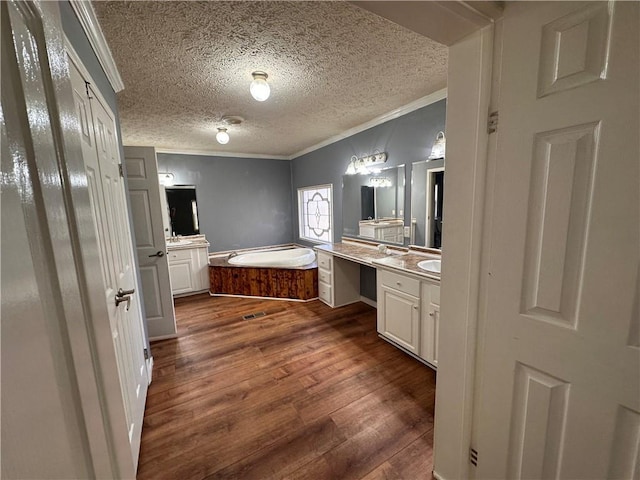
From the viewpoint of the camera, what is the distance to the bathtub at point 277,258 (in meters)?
4.22

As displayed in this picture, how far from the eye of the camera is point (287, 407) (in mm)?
1790

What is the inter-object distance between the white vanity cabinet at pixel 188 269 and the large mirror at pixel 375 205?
A: 2267mm

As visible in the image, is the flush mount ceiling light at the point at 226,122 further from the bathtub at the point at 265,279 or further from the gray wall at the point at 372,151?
the bathtub at the point at 265,279

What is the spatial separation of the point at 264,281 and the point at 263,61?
2.78m

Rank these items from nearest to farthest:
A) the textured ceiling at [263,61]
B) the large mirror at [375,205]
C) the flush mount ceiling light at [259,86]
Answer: the textured ceiling at [263,61]
the flush mount ceiling light at [259,86]
the large mirror at [375,205]

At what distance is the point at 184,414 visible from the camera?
1.75 m

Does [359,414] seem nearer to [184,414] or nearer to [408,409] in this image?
[408,409]

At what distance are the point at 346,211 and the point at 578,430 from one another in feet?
10.5

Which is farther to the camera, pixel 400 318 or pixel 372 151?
pixel 372 151

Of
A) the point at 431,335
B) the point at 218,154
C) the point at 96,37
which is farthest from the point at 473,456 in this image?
the point at 218,154

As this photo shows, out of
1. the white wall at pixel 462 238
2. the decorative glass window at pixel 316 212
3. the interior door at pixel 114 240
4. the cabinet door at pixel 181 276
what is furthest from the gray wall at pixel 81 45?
the decorative glass window at pixel 316 212

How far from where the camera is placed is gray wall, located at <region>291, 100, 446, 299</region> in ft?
8.37

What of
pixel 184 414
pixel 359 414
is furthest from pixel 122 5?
pixel 359 414

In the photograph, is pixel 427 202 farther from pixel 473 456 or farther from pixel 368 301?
pixel 473 456
